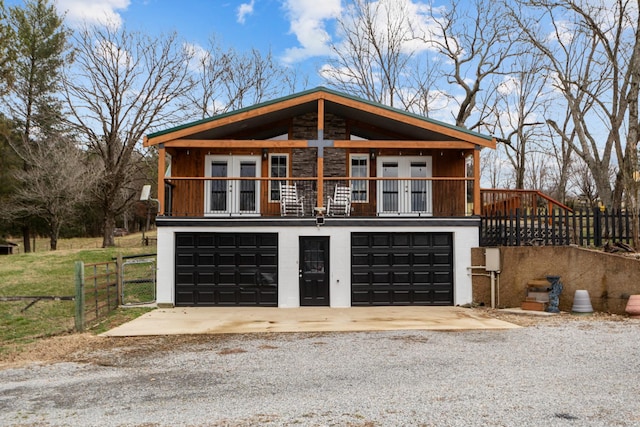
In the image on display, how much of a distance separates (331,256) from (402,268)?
5.88ft

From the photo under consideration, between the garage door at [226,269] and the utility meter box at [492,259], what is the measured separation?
5065 mm

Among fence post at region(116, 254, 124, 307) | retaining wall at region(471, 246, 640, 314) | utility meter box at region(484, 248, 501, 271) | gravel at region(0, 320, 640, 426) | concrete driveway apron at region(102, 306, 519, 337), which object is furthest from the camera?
utility meter box at region(484, 248, 501, 271)

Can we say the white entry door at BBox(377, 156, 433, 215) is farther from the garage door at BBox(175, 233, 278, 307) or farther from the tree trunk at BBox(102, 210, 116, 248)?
the tree trunk at BBox(102, 210, 116, 248)

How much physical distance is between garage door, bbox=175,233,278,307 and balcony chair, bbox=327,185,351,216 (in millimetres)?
2228

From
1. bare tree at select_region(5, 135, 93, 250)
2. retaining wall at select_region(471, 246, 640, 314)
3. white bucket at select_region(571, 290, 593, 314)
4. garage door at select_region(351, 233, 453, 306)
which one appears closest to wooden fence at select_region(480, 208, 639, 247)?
retaining wall at select_region(471, 246, 640, 314)

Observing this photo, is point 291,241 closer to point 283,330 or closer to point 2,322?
point 283,330

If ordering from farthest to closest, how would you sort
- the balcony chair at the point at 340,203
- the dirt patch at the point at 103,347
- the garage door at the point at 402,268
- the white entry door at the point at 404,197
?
the white entry door at the point at 404,197, the balcony chair at the point at 340,203, the garage door at the point at 402,268, the dirt patch at the point at 103,347

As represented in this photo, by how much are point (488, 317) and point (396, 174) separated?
5.58 metres

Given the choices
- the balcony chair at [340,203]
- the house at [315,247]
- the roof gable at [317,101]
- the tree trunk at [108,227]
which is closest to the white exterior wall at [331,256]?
the house at [315,247]

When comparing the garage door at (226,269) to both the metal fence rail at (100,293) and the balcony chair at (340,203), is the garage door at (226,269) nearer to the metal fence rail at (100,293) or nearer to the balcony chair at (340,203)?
the metal fence rail at (100,293)

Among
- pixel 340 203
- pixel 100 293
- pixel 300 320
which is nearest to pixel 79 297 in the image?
pixel 100 293

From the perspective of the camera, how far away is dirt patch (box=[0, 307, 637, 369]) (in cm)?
720

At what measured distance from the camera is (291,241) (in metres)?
12.5

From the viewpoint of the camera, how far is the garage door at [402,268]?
12539mm
